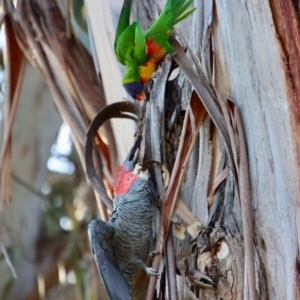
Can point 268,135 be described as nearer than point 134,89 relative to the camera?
Yes

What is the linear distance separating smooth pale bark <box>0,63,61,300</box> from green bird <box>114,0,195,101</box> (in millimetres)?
1856

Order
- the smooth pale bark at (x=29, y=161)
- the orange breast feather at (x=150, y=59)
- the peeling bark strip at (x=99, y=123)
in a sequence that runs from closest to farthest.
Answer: the peeling bark strip at (x=99, y=123) → the orange breast feather at (x=150, y=59) → the smooth pale bark at (x=29, y=161)

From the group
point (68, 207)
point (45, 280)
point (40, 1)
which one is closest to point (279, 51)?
point (40, 1)

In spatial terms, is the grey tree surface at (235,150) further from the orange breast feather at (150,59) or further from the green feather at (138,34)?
the orange breast feather at (150,59)

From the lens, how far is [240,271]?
1.04m

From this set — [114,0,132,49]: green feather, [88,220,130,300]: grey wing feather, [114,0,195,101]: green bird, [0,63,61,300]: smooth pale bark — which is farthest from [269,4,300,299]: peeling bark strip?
[0,63,61,300]: smooth pale bark

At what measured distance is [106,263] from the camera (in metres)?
1.33

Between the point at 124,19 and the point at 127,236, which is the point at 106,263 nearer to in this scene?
the point at 127,236

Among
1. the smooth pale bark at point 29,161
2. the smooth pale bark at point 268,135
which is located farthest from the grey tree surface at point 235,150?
the smooth pale bark at point 29,161

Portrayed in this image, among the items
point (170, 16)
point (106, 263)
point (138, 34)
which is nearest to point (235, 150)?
point (106, 263)

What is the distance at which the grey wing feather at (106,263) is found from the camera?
4.20ft

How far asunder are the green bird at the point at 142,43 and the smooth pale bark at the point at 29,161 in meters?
1.86

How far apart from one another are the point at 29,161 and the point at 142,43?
2073 millimetres

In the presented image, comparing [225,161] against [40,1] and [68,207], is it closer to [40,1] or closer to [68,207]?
[40,1]
